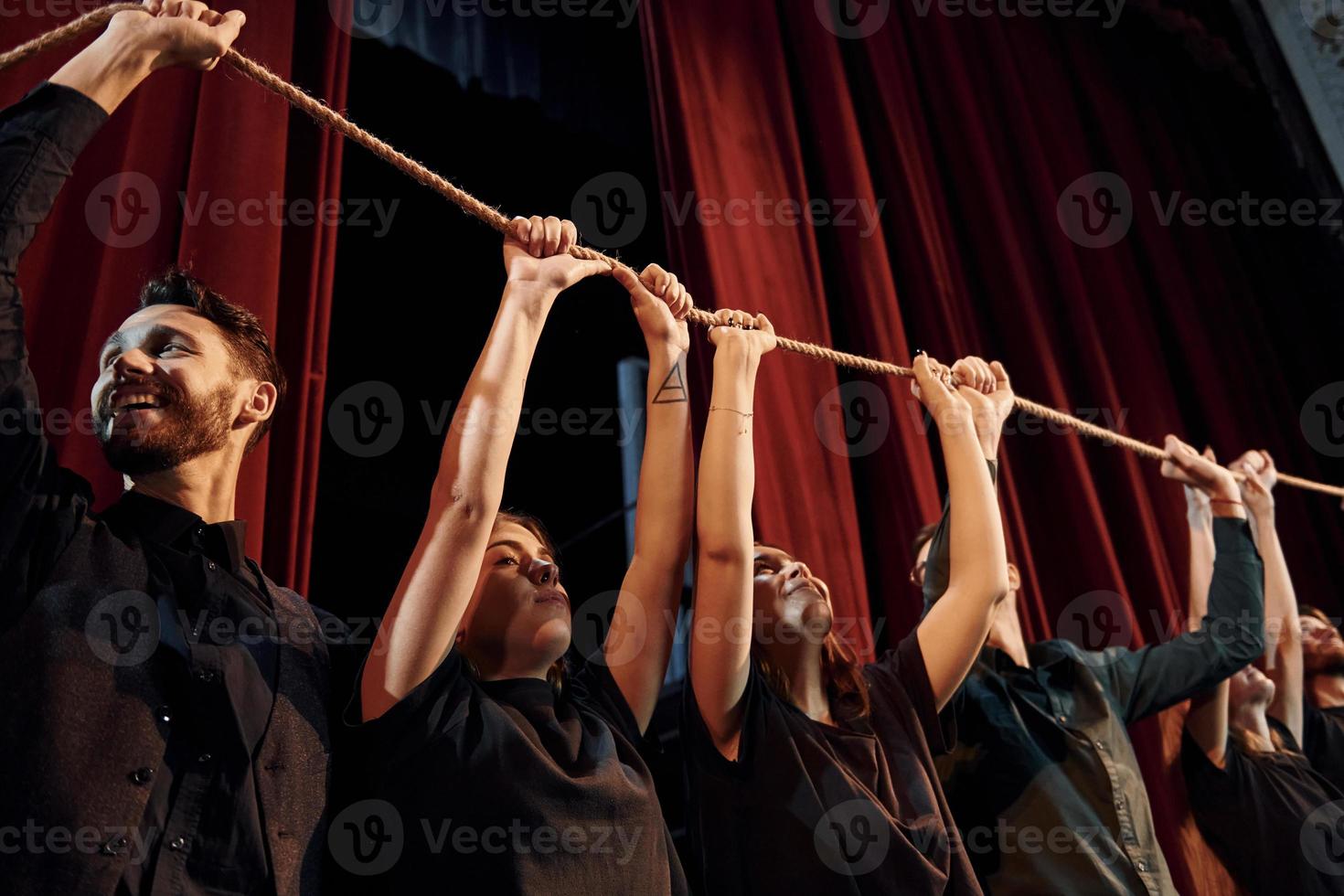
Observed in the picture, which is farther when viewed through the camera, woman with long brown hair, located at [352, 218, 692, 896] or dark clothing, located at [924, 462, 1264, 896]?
dark clothing, located at [924, 462, 1264, 896]

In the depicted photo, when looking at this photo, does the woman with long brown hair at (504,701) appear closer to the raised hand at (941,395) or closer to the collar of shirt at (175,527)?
the collar of shirt at (175,527)

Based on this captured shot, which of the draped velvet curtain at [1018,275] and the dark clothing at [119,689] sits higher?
the draped velvet curtain at [1018,275]

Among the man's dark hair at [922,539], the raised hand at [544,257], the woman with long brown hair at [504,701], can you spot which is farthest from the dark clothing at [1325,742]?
the raised hand at [544,257]

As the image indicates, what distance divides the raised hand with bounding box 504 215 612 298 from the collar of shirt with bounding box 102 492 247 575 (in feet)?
1.27

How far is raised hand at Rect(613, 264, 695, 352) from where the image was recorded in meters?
1.35

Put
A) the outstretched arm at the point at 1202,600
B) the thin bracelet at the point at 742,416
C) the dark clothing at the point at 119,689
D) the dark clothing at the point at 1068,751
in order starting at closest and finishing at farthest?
the dark clothing at the point at 119,689 → the thin bracelet at the point at 742,416 → the dark clothing at the point at 1068,751 → the outstretched arm at the point at 1202,600

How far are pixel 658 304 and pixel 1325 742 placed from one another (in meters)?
1.60

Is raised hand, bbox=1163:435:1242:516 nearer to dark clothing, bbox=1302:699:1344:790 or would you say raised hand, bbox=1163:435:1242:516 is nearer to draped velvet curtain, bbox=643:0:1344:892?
draped velvet curtain, bbox=643:0:1344:892

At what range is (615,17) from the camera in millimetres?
2697

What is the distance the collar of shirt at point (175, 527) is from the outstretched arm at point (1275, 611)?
1.78 meters

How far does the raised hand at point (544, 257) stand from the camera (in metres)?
1.17

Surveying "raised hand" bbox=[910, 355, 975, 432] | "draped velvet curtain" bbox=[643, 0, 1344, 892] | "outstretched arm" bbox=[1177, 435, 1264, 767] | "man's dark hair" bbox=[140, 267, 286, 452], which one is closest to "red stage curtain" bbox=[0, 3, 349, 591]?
"man's dark hair" bbox=[140, 267, 286, 452]

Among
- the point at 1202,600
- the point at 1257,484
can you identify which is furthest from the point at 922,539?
the point at 1257,484

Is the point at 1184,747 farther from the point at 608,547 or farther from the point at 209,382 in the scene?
the point at 608,547
